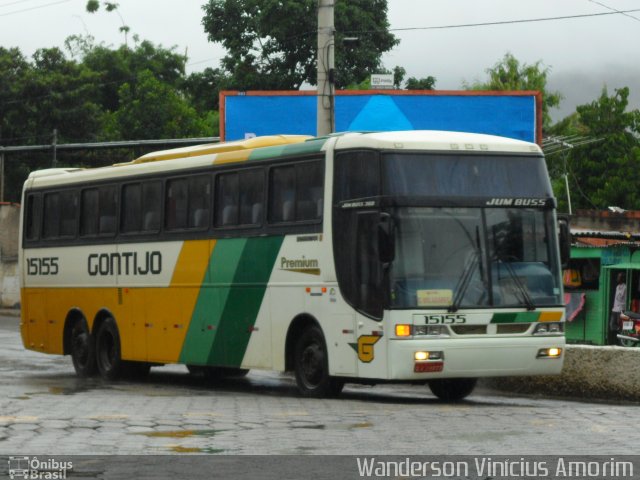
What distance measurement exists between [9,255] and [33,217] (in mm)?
26586

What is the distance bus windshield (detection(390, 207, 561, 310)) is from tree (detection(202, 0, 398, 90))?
46.0 m

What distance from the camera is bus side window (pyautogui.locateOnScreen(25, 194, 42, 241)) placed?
24562mm

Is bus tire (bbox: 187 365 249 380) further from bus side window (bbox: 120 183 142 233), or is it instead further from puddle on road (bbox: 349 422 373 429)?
puddle on road (bbox: 349 422 373 429)

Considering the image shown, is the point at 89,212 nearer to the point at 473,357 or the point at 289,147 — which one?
the point at 289,147

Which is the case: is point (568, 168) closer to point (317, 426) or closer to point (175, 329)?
point (175, 329)

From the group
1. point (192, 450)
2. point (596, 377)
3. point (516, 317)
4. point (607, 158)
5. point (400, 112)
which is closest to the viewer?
point (192, 450)

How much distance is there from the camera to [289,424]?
42.9ft

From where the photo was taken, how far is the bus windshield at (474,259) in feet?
53.0

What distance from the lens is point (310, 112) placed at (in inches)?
1316

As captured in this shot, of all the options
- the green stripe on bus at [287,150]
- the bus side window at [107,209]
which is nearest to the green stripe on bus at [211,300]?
the green stripe on bus at [287,150]

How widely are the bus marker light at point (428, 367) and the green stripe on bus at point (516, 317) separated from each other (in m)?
0.87

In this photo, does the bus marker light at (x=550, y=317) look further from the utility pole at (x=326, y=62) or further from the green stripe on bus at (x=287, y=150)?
the utility pole at (x=326, y=62)

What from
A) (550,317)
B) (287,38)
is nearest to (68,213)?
(550,317)

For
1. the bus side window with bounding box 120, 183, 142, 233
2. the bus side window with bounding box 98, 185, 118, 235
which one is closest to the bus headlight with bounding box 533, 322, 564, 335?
the bus side window with bounding box 120, 183, 142, 233
